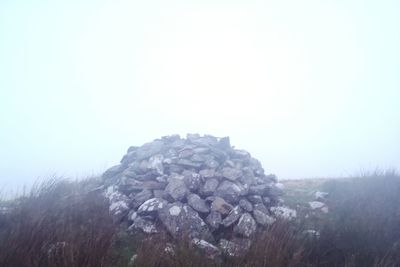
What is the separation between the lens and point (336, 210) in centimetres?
892

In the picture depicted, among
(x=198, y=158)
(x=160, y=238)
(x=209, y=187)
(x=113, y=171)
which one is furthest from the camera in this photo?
(x=113, y=171)

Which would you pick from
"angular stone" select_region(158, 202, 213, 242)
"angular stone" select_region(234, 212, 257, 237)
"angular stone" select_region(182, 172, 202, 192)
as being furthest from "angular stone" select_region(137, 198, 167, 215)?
"angular stone" select_region(234, 212, 257, 237)

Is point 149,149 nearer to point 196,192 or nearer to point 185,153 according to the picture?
point 185,153

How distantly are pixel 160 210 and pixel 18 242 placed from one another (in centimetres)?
375

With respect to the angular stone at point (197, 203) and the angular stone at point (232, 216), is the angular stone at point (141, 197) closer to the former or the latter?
the angular stone at point (197, 203)

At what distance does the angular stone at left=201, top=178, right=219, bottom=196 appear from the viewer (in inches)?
333

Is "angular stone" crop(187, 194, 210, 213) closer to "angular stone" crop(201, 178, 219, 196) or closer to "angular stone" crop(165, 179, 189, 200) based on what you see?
"angular stone" crop(165, 179, 189, 200)

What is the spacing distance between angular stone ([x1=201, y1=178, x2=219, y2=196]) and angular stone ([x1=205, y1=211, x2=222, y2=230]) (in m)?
0.93

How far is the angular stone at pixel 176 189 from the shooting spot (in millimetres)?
7993

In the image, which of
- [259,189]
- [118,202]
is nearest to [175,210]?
[118,202]

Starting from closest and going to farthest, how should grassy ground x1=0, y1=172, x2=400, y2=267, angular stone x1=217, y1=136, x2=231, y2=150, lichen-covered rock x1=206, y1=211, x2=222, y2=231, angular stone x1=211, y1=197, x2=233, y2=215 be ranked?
grassy ground x1=0, y1=172, x2=400, y2=267
lichen-covered rock x1=206, y1=211, x2=222, y2=231
angular stone x1=211, y1=197, x2=233, y2=215
angular stone x1=217, y1=136, x2=231, y2=150

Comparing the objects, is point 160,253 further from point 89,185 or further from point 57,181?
point 89,185

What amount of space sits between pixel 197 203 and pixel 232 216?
997 millimetres

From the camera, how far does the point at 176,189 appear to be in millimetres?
8203
